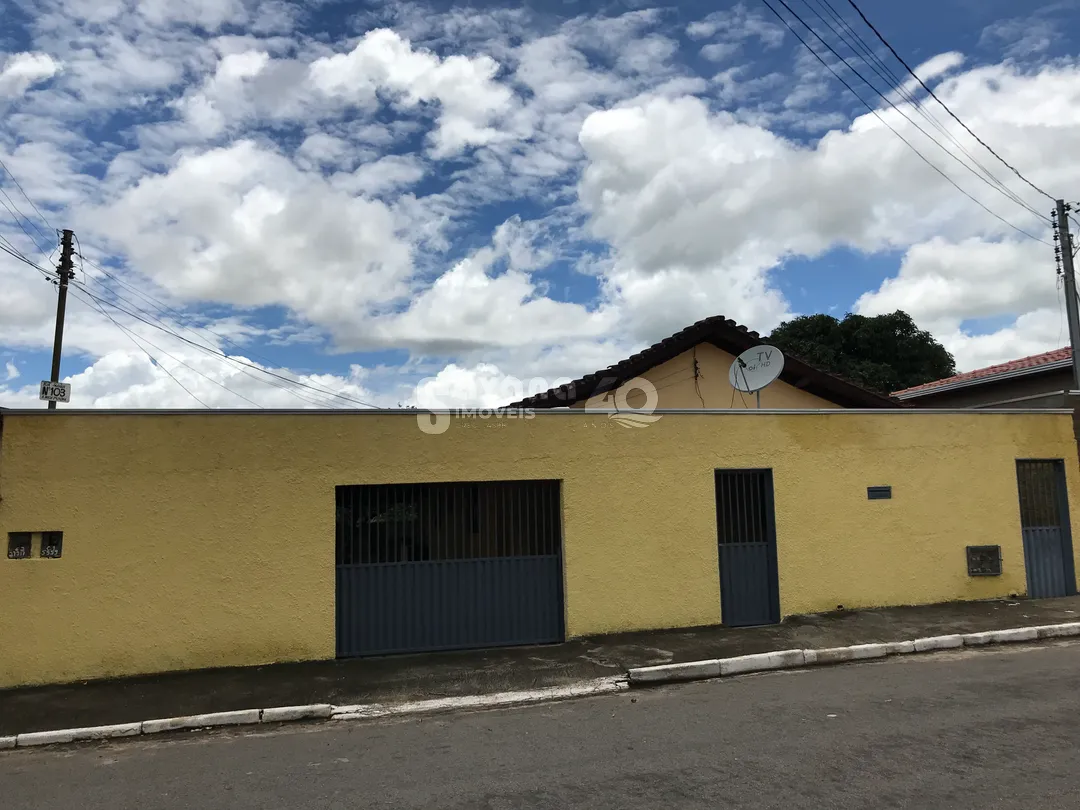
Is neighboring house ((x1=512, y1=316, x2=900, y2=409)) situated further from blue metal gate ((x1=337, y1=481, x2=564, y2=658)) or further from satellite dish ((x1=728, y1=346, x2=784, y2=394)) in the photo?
blue metal gate ((x1=337, y1=481, x2=564, y2=658))

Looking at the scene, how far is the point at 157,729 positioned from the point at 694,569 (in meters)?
5.88

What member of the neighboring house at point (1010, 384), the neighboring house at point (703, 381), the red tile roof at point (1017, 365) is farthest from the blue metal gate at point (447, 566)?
the red tile roof at point (1017, 365)

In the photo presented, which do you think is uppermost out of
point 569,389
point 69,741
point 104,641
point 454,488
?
point 569,389

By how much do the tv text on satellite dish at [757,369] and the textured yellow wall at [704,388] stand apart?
1.60 metres

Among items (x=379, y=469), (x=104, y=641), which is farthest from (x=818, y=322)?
(x=104, y=641)

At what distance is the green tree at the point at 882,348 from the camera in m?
32.3

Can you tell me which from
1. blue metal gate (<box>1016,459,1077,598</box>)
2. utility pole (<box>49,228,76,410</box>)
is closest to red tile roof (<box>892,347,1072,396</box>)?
blue metal gate (<box>1016,459,1077,598</box>)

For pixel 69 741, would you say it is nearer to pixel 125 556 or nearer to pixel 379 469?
pixel 125 556

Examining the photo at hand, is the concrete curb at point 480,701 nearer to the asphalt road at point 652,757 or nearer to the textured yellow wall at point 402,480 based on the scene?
the asphalt road at point 652,757

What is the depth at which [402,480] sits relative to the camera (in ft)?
26.9

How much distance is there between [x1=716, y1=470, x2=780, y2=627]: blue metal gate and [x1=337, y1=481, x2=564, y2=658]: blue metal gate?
2174 millimetres

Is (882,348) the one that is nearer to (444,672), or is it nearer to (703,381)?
(703,381)

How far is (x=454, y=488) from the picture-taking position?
8570mm

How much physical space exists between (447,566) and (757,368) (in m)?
5.86
